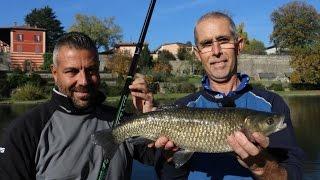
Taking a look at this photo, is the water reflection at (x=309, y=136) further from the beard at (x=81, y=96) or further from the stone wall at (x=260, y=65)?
the stone wall at (x=260, y=65)

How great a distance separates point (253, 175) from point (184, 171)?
66cm

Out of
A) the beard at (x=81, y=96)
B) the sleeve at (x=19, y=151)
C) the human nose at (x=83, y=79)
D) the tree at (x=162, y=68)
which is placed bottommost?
the tree at (x=162, y=68)

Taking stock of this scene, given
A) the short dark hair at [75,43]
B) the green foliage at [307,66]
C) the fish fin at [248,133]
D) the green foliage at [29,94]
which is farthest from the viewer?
the green foliage at [307,66]

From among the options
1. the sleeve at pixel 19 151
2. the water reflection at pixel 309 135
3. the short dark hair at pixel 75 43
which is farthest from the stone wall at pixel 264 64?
the sleeve at pixel 19 151

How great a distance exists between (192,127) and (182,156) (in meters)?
0.25

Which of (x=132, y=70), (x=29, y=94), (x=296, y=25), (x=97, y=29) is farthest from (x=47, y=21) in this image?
(x=132, y=70)

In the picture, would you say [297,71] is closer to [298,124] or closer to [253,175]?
[298,124]

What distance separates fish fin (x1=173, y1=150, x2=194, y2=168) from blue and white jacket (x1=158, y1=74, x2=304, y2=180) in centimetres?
16

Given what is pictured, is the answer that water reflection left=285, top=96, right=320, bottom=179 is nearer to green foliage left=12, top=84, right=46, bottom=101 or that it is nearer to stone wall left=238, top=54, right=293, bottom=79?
green foliage left=12, top=84, right=46, bottom=101

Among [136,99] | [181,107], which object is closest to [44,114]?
[136,99]

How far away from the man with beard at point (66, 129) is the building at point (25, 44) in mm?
92178

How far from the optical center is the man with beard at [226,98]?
4242 millimetres

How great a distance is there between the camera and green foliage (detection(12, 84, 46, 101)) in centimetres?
5756

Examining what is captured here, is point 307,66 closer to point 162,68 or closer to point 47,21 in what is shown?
point 162,68
